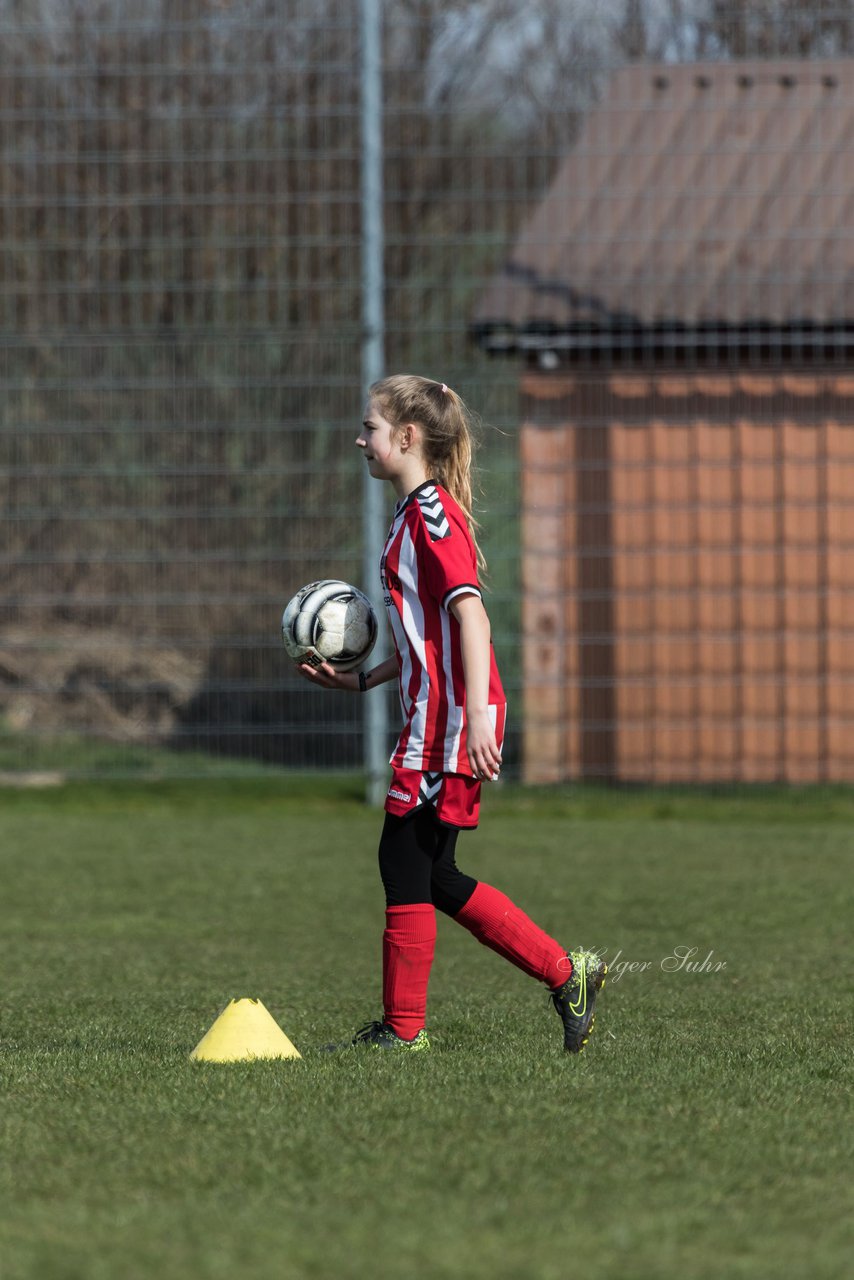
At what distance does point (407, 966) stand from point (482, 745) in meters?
0.56

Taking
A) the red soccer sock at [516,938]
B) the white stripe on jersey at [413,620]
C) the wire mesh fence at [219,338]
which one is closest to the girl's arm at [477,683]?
the white stripe on jersey at [413,620]

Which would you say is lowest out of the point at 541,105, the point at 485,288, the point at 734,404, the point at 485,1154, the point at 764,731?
the point at 764,731

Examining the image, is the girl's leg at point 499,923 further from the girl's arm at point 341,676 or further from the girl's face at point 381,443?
the girl's face at point 381,443

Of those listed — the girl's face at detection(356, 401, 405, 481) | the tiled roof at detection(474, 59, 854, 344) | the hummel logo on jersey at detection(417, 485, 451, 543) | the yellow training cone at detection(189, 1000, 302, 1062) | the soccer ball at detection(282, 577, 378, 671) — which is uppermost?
the tiled roof at detection(474, 59, 854, 344)

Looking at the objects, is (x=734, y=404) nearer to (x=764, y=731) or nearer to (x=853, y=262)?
(x=853, y=262)

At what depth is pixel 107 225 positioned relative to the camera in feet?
33.9

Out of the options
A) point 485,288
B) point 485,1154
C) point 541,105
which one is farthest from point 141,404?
point 485,1154

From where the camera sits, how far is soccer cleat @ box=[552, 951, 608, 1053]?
419 cm

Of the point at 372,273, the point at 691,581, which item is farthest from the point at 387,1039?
the point at 372,273

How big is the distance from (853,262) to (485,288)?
2.05m

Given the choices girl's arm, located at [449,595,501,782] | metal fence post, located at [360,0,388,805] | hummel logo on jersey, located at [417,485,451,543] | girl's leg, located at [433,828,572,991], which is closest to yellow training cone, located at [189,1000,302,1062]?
girl's leg, located at [433,828,572,991]

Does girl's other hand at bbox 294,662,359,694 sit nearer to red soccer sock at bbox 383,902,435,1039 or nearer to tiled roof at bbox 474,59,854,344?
red soccer sock at bbox 383,902,435,1039

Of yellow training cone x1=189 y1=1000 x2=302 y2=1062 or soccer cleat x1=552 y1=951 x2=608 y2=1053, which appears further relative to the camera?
soccer cleat x1=552 y1=951 x2=608 y2=1053

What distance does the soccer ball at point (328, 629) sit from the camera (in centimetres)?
462
